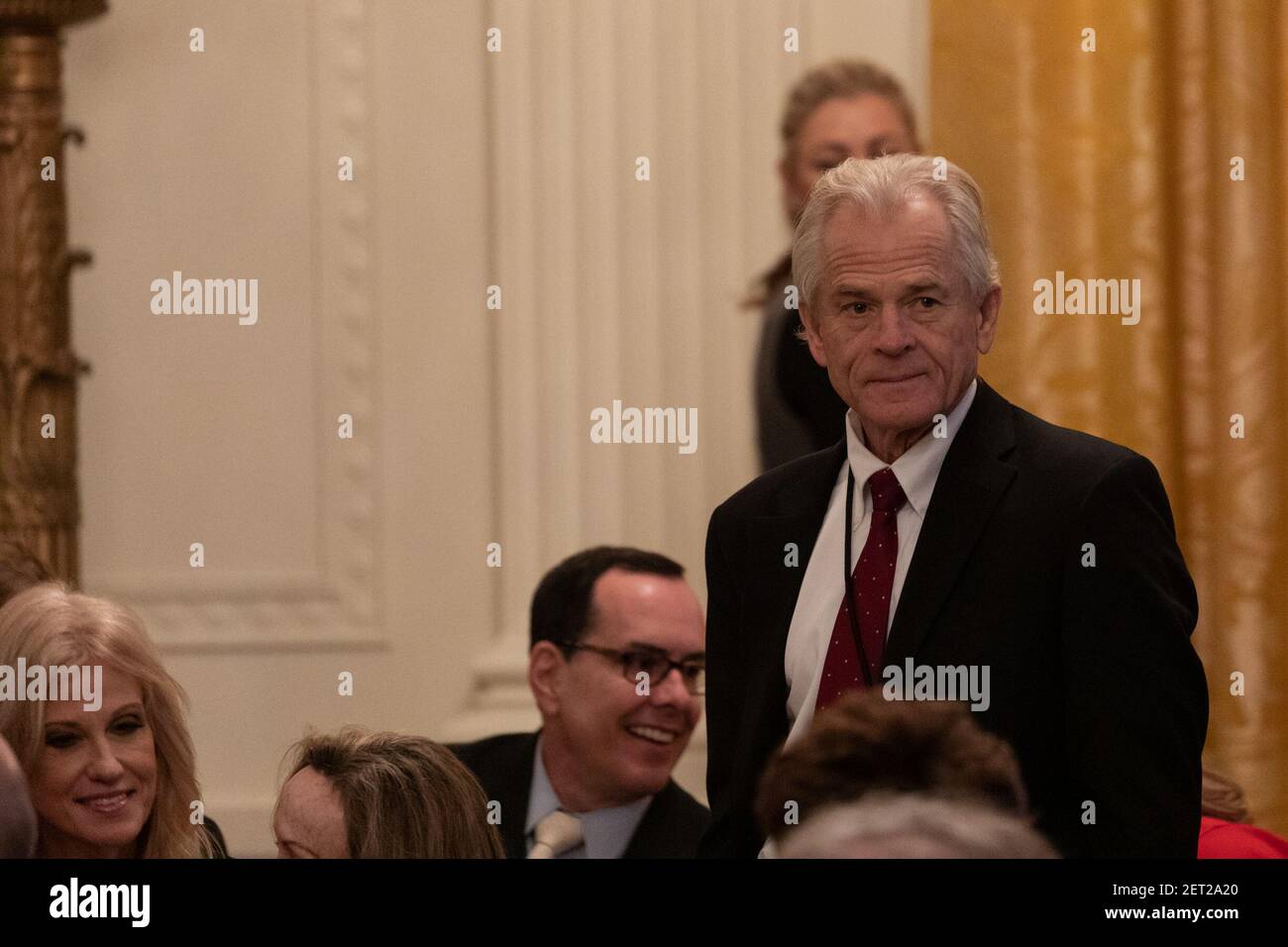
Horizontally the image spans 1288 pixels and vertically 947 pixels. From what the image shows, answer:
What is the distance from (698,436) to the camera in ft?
12.0

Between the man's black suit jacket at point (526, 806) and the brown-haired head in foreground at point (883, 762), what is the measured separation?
1299mm

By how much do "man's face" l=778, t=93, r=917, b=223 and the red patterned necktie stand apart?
1394mm

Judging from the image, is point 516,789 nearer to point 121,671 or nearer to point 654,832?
point 654,832

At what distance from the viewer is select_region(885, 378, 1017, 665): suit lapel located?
6.46ft

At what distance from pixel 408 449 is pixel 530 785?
101 centimetres

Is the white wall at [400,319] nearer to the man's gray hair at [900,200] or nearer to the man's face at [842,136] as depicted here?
the man's face at [842,136]

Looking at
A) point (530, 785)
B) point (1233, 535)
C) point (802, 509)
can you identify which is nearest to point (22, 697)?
point (530, 785)

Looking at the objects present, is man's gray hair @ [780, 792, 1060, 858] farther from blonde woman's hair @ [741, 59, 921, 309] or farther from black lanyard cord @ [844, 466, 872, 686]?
blonde woman's hair @ [741, 59, 921, 309]

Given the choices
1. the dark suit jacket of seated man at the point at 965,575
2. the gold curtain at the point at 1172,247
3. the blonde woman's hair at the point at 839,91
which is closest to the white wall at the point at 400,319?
the blonde woman's hair at the point at 839,91

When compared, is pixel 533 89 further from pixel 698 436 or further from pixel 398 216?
pixel 698 436

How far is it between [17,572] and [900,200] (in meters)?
1.65

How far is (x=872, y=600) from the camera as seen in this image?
6.63ft

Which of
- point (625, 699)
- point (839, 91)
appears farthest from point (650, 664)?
point (839, 91)

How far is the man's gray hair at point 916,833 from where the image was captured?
1348 millimetres
